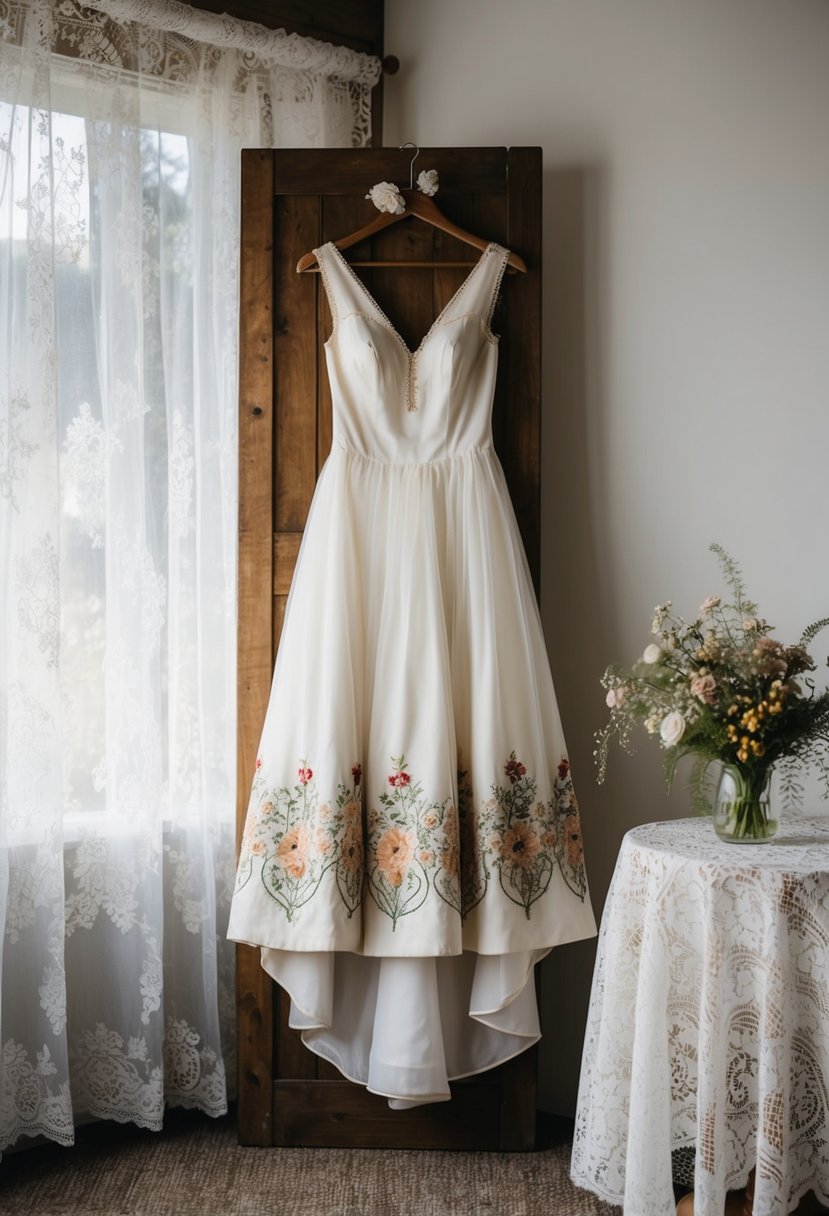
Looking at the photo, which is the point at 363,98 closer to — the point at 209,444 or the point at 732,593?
the point at 209,444

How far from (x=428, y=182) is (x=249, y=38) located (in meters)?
0.54

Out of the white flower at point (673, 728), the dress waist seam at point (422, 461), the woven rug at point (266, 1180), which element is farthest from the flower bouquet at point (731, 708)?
the woven rug at point (266, 1180)

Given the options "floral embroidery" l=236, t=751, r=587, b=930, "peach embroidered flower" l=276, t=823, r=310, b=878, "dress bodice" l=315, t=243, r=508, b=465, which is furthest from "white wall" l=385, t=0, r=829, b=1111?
"peach embroidered flower" l=276, t=823, r=310, b=878

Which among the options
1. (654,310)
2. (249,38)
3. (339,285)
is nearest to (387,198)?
(339,285)

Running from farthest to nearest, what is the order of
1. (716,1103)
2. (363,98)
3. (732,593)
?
1. (363,98)
2. (732,593)
3. (716,1103)

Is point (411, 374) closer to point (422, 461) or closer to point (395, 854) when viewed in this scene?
point (422, 461)

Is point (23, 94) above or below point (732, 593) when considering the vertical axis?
above

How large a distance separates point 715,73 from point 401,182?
0.70 m

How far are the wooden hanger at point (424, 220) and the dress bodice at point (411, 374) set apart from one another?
0.03 m

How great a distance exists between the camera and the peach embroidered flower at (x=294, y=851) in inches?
81.8

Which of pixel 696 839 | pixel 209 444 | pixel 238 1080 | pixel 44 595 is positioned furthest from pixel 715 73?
pixel 238 1080

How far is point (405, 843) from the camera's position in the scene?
6.79 feet

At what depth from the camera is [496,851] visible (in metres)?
2.07

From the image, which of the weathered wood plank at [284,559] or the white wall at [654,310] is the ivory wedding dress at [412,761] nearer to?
the weathered wood plank at [284,559]
